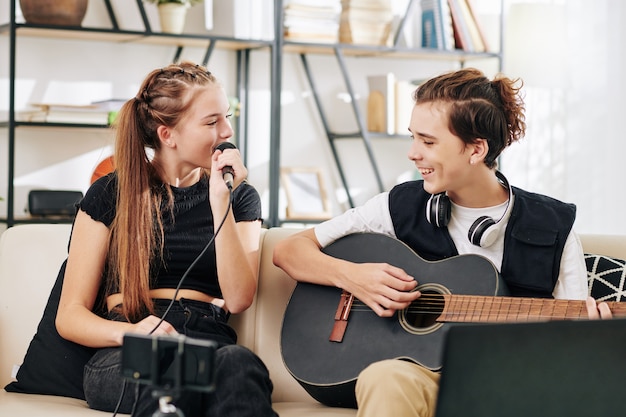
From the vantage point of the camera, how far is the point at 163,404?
1.21 meters

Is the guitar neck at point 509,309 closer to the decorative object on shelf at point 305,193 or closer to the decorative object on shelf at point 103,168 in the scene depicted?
the decorative object on shelf at point 103,168

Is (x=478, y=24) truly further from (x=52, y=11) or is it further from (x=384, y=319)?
(x=384, y=319)

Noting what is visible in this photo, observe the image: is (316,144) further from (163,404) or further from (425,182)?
(163,404)

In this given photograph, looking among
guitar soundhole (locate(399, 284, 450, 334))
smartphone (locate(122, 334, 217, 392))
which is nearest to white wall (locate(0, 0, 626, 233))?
guitar soundhole (locate(399, 284, 450, 334))

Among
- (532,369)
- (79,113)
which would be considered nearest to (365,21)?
(79,113)

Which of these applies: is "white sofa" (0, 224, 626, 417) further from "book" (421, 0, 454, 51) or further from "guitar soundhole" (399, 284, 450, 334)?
"book" (421, 0, 454, 51)

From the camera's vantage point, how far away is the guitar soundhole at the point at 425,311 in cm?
197

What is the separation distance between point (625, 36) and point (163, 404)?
347 cm

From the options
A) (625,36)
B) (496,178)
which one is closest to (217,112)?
(496,178)

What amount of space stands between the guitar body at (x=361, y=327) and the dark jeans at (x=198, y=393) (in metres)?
0.16

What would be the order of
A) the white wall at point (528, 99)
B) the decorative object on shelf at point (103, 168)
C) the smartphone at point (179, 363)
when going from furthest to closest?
the white wall at point (528, 99), the decorative object on shelf at point (103, 168), the smartphone at point (179, 363)

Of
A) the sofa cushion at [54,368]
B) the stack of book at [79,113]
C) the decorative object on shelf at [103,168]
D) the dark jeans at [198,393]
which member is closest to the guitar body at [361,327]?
the dark jeans at [198,393]

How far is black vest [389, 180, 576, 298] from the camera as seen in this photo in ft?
6.51

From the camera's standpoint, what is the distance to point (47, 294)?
226 cm
